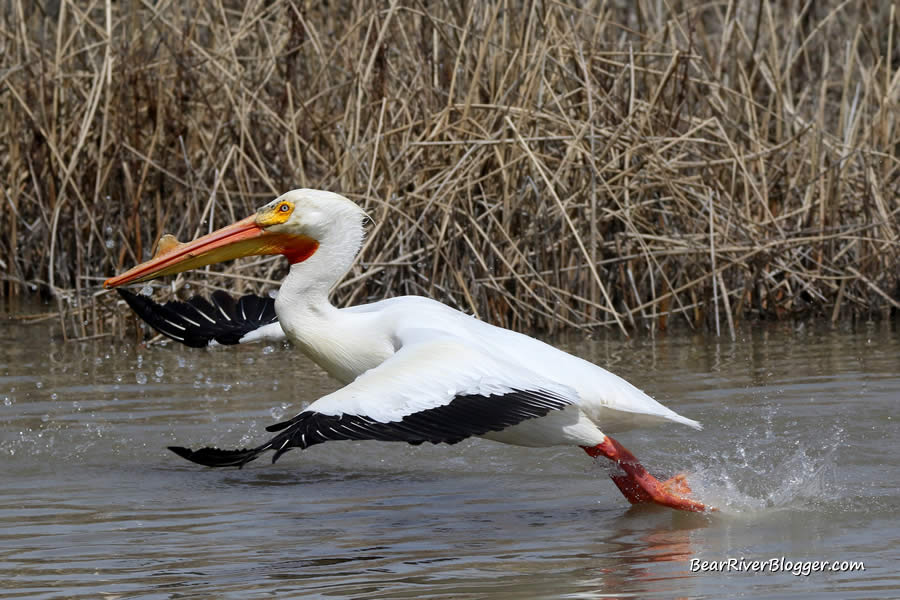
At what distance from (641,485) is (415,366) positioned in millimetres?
950

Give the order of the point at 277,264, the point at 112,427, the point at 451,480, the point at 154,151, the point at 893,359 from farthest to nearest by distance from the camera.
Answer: the point at 154,151
the point at 277,264
the point at 893,359
the point at 112,427
the point at 451,480

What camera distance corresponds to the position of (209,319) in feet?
18.6

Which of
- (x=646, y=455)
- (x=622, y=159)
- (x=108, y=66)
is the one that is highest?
(x=108, y=66)

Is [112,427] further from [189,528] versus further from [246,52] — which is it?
[246,52]

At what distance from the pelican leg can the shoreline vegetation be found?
280 cm

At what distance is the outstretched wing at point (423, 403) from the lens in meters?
3.79

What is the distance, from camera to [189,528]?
14.3 feet

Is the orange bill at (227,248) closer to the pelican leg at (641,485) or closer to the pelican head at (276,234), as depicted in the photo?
the pelican head at (276,234)

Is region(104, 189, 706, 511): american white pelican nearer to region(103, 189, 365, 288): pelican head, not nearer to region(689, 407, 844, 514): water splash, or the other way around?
region(103, 189, 365, 288): pelican head

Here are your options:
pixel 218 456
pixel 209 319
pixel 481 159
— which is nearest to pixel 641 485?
pixel 218 456

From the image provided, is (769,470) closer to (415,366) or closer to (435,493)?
(435,493)

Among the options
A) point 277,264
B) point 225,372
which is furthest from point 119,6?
point 225,372

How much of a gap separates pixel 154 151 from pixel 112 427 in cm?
292

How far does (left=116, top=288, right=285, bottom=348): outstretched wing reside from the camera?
545cm
